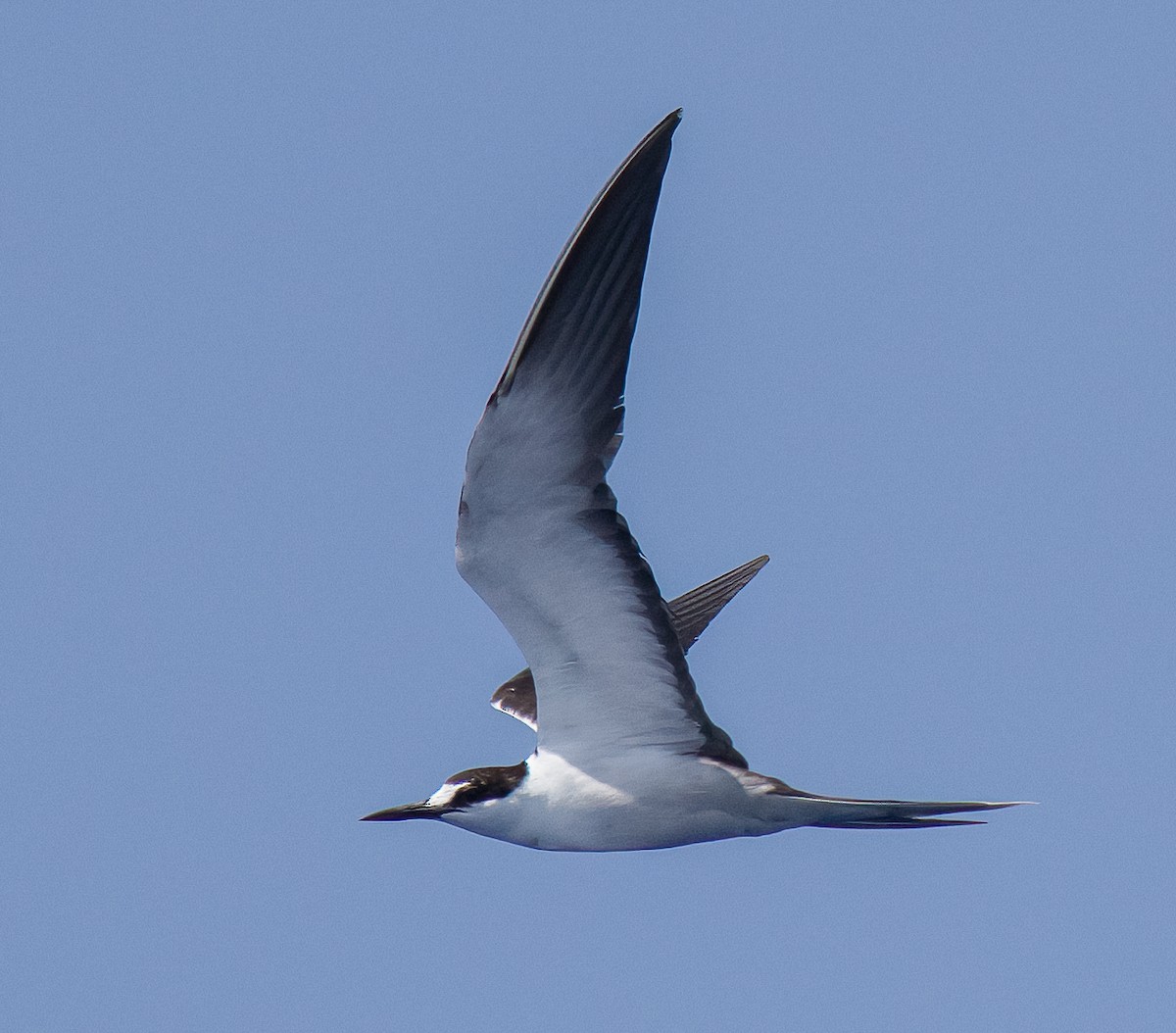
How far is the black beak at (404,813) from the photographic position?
30.5 ft

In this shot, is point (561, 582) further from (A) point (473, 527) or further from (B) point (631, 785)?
(B) point (631, 785)

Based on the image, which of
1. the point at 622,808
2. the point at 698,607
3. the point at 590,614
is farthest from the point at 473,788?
the point at 698,607

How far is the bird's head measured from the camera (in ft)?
29.9

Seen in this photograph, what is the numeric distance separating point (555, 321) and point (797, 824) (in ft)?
11.2

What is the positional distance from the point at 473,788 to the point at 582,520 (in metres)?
2.05

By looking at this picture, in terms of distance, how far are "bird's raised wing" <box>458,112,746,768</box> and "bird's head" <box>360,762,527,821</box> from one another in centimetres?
31

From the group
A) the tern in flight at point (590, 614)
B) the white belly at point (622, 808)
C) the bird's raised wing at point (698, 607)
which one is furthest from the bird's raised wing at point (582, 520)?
the bird's raised wing at point (698, 607)

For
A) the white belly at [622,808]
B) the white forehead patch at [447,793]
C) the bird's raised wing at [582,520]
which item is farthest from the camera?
the white forehead patch at [447,793]

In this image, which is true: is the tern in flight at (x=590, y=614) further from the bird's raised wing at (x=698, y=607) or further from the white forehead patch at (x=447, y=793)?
the bird's raised wing at (x=698, y=607)

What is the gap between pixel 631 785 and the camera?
9.00m

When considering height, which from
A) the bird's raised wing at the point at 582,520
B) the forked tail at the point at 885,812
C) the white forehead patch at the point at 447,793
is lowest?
the forked tail at the point at 885,812

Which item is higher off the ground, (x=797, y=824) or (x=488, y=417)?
(x=488, y=417)

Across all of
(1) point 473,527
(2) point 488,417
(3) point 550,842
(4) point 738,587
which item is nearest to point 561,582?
(1) point 473,527

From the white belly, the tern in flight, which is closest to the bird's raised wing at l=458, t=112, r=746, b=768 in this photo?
the tern in flight
